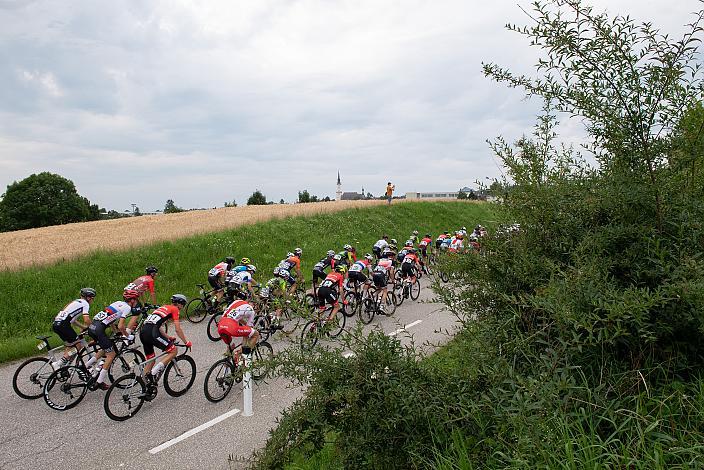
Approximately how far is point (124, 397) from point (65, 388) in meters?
1.40

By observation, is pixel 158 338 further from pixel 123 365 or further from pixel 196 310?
pixel 196 310

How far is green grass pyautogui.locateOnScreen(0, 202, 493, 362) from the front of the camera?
1196 centimetres

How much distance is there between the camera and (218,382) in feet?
24.0

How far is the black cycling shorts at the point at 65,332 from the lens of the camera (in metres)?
7.88

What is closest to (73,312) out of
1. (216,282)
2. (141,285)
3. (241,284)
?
(141,285)

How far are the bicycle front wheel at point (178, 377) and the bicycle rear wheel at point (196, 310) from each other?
A: 14.6ft

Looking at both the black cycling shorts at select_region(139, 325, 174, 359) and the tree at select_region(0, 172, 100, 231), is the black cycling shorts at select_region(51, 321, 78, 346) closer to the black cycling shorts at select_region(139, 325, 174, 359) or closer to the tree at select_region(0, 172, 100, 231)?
the black cycling shorts at select_region(139, 325, 174, 359)

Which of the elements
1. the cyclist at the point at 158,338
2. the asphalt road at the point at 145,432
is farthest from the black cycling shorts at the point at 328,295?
the cyclist at the point at 158,338

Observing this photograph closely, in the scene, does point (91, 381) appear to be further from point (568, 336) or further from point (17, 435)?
point (568, 336)

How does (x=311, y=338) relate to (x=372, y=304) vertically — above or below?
above

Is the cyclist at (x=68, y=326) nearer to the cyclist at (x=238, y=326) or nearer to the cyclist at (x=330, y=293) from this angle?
the cyclist at (x=238, y=326)

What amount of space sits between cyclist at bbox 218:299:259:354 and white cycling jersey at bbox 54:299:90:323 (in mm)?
2874

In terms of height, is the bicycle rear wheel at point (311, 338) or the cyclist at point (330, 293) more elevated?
the bicycle rear wheel at point (311, 338)

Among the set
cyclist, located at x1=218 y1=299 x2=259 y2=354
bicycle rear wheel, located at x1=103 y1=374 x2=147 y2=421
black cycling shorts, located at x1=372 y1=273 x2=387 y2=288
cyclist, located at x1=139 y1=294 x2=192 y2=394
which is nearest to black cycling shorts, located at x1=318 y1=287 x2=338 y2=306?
black cycling shorts, located at x1=372 y1=273 x2=387 y2=288
